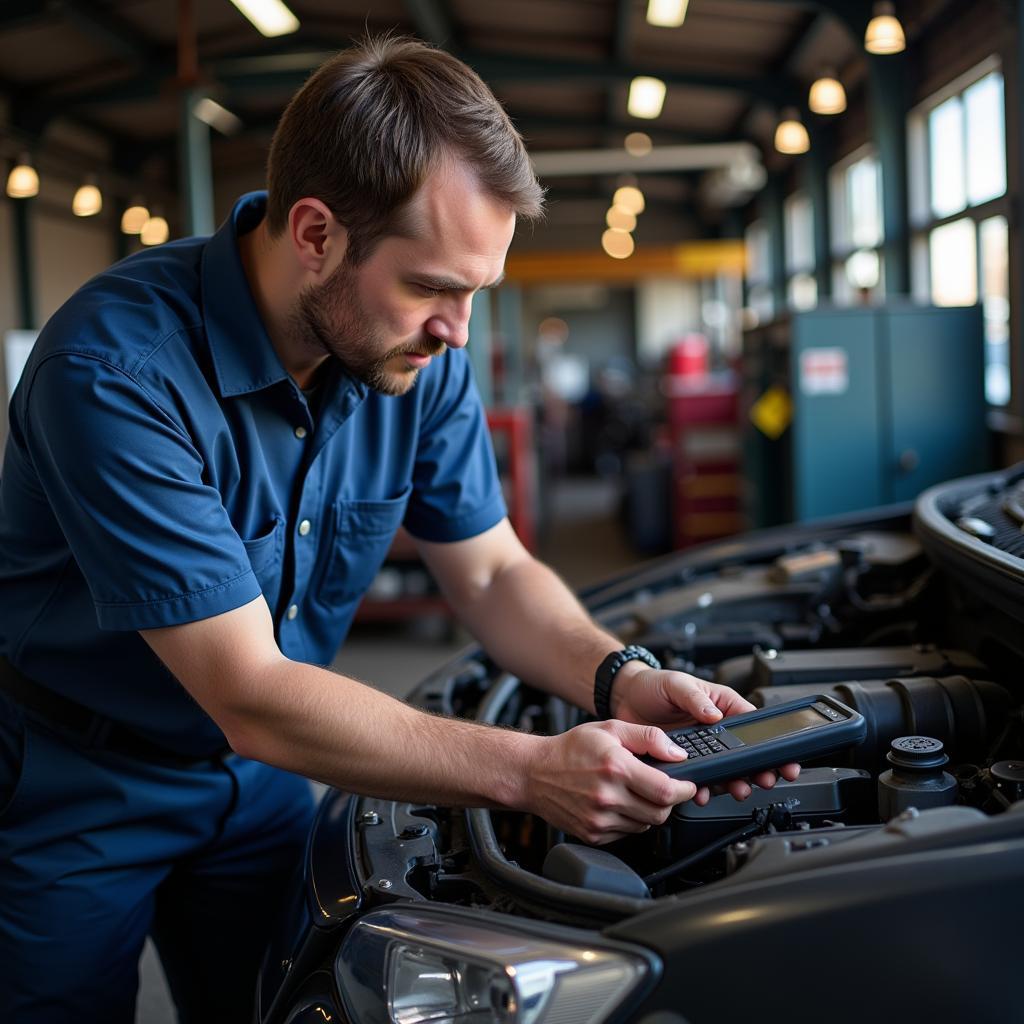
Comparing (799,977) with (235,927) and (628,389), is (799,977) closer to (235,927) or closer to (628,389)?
(235,927)

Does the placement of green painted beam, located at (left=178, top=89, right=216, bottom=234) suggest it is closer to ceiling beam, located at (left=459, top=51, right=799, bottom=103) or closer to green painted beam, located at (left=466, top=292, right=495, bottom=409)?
green painted beam, located at (left=466, top=292, right=495, bottom=409)

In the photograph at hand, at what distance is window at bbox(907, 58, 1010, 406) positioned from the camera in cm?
583

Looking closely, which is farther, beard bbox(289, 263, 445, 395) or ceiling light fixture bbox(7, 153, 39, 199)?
ceiling light fixture bbox(7, 153, 39, 199)

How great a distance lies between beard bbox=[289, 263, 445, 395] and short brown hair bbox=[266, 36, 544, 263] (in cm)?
5

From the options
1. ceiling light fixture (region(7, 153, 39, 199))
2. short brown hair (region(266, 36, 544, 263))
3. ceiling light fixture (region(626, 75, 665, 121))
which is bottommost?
short brown hair (region(266, 36, 544, 263))

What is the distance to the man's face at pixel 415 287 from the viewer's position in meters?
1.20

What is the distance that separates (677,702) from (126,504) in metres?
0.62

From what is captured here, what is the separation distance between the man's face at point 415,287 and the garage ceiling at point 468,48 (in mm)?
6424

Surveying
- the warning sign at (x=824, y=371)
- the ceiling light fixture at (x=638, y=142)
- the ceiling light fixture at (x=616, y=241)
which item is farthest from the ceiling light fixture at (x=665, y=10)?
the ceiling light fixture at (x=616, y=241)

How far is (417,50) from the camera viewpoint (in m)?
1.31

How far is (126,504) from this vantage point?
1.08 metres

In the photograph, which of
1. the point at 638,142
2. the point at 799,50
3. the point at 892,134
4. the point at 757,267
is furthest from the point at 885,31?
the point at 757,267

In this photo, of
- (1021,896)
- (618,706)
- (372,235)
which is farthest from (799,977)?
(372,235)

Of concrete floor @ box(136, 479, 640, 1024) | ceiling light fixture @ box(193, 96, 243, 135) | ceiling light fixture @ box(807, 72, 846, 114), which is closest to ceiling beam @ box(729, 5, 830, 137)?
ceiling light fixture @ box(807, 72, 846, 114)
